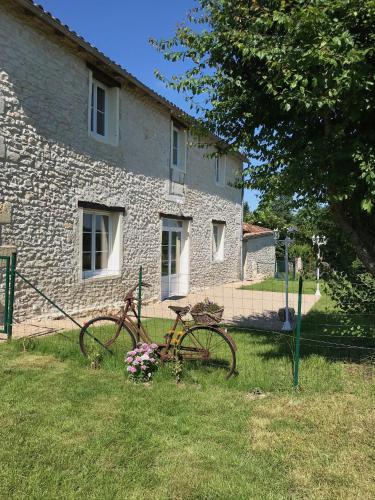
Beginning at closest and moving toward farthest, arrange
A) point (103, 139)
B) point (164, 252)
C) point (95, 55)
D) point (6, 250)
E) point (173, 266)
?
1. point (6, 250)
2. point (95, 55)
3. point (103, 139)
4. point (164, 252)
5. point (173, 266)

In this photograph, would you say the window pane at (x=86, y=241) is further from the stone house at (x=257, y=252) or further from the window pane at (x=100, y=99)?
the stone house at (x=257, y=252)

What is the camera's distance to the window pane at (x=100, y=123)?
32.6 feet

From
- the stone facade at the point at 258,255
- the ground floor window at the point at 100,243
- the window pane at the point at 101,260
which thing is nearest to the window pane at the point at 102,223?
the ground floor window at the point at 100,243

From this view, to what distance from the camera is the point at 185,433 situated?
12.1ft

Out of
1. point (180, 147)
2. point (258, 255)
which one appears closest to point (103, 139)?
point (180, 147)

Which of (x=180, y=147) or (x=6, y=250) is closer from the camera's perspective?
(x=6, y=250)

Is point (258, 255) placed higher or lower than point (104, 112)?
lower

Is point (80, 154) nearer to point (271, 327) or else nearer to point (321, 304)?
point (271, 327)

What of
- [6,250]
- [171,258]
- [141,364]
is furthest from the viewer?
[171,258]

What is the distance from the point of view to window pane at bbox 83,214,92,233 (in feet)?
31.3

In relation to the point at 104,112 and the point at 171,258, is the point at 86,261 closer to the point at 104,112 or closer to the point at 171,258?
the point at 104,112

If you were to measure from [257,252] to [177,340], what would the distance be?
56.5ft

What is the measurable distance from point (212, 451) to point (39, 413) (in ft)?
5.59

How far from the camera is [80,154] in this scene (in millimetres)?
9117
